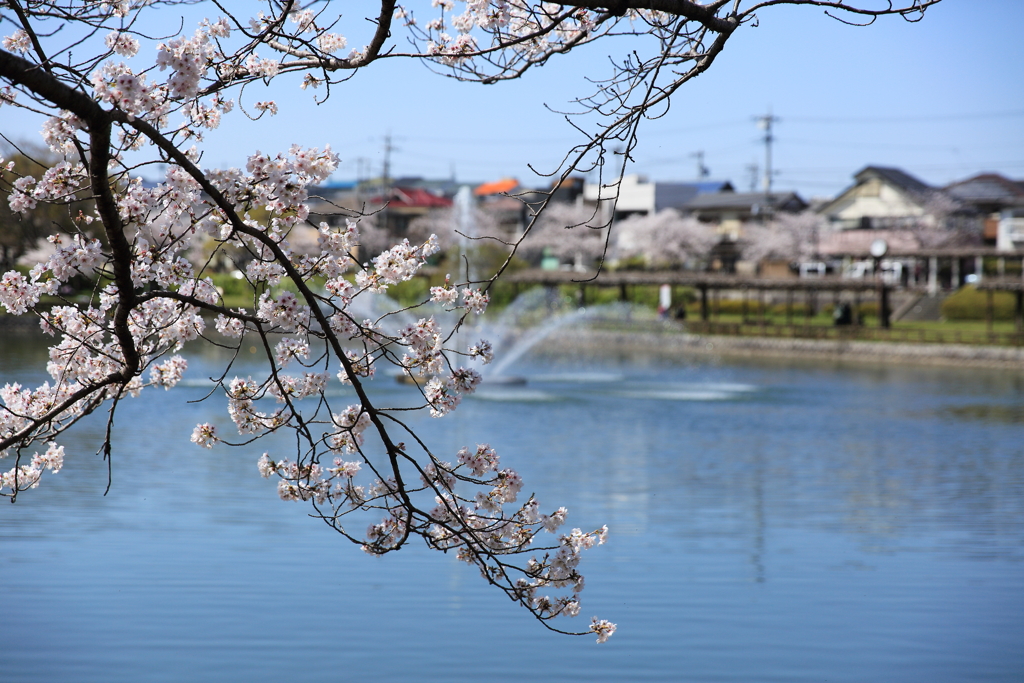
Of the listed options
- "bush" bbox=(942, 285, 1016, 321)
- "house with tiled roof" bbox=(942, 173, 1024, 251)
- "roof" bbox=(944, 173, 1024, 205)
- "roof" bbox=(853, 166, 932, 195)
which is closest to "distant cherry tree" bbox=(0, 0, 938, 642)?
"bush" bbox=(942, 285, 1016, 321)

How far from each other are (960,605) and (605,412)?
357 inches

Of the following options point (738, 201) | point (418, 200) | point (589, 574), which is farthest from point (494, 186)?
point (589, 574)

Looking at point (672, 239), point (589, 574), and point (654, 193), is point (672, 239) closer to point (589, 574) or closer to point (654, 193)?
point (654, 193)

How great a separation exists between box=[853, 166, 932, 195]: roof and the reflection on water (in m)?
39.8

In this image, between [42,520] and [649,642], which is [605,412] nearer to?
[42,520]

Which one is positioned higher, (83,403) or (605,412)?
(83,403)

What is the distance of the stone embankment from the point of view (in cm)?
2461

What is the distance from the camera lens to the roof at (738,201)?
5650 cm

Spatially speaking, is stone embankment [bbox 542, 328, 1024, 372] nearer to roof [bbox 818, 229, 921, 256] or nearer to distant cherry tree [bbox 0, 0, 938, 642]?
roof [bbox 818, 229, 921, 256]

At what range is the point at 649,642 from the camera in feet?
16.8

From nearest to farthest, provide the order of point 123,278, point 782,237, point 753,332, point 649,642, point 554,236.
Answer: point 123,278 → point 649,642 → point 753,332 → point 782,237 → point 554,236

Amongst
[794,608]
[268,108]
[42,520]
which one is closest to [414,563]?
[794,608]

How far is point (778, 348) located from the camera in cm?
2852

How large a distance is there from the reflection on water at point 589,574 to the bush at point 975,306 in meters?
24.2
